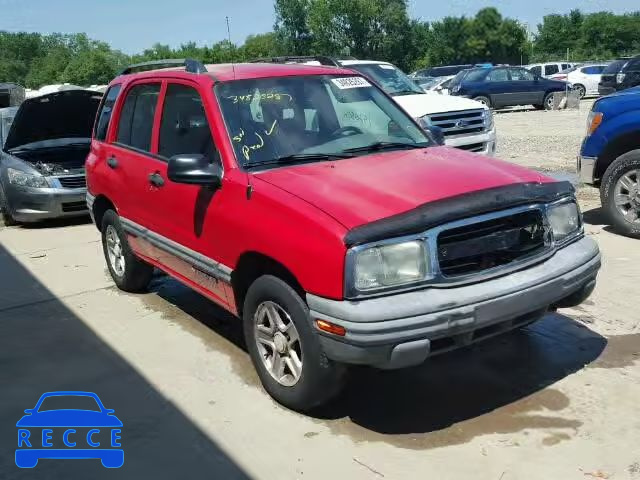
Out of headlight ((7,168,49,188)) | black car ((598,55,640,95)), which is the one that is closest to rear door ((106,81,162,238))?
headlight ((7,168,49,188))

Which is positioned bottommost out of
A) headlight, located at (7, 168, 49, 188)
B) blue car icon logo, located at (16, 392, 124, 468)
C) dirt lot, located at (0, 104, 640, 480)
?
blue car icon logo, located at (16, 392, 124, 468)

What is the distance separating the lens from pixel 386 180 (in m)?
3.83

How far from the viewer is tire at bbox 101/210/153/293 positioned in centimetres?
598

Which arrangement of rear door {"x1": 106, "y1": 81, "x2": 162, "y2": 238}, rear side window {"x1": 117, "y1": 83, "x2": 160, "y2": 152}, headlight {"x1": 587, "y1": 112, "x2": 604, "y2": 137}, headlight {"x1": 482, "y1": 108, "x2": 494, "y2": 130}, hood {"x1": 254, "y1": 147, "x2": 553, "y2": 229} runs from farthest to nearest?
headlight {"x1": 482, "y1": 108, "x2": 494, "y2": 130} < headlight {"x1": 587, "y1": 112, "x2": 604, "y2": 137} < rear side window {"x1": 117, "y1": 83, "x2": 160, "y2": 152} < rear door {"x1": 106, "y1": 81, "x2": 162, "y2": 238} < hood {"x1": 254, "y1": 147, "x2": 553, "y2": 229}

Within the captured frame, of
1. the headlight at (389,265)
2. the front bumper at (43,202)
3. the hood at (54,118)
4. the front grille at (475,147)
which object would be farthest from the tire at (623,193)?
the hood at (54,118)

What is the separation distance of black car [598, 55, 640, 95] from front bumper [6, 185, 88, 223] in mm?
14627

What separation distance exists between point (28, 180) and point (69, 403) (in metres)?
6.04

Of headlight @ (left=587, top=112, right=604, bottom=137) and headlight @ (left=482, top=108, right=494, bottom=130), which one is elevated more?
headlight @ (left=587, top=112, right=604, bottom=137)

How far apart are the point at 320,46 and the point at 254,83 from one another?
73.5m

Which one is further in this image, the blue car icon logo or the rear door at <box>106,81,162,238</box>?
the rear door at <box>106,81,162,238</box>

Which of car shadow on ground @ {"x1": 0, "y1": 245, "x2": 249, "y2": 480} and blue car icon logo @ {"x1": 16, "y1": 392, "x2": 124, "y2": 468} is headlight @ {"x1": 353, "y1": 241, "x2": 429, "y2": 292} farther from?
blue car icon logo @ {"x1": 16, "y1": 392, "x2": 124, "y2": 468}

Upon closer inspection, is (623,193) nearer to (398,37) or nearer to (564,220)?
(564,220)

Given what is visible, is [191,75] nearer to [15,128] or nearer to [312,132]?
[312,132]

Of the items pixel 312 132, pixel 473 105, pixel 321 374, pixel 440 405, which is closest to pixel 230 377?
pixel 321 374
